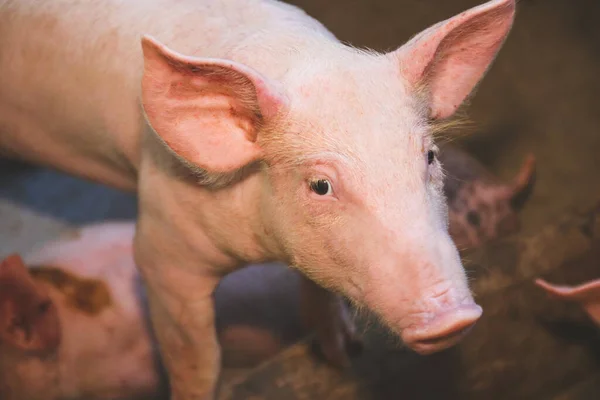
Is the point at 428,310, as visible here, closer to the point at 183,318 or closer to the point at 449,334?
the point at 449,334

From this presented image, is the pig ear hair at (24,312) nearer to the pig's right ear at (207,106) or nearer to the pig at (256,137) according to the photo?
the pig at (256,137)

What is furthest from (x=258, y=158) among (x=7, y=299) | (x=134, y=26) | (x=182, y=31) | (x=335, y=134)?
(x=7, y=299)

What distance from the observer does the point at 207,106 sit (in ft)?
5.77

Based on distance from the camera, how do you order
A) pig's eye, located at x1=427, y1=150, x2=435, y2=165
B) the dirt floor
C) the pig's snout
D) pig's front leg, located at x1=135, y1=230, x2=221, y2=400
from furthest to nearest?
the dirt floor, pig's front leg, located at x1=135, y1=230, x2=221, y2=400, pig's eye, located at x1=427, y1=150, x2=435, y2=165, the pig's snout

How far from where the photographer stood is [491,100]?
14.0ft

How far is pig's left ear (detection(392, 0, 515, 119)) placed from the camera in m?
1.75

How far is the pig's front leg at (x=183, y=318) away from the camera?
2.19 m

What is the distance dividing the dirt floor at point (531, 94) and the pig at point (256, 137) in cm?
163

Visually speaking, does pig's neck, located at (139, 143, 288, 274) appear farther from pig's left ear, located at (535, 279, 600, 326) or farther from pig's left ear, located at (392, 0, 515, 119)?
pig's left ear, located at (535, 279, 600, 326)

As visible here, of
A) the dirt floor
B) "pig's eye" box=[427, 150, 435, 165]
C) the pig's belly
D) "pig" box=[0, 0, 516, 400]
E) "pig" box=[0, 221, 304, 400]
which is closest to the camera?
"pig" box=[0, 0, 516, 400]

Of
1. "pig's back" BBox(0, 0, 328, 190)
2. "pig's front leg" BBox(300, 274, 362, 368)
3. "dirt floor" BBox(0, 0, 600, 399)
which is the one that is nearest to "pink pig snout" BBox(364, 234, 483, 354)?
"pig's back" BBox(0, 0, 328, 190)

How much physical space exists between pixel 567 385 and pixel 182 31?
185cm

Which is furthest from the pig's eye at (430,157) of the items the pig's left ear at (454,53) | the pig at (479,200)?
the pig at (479,200)

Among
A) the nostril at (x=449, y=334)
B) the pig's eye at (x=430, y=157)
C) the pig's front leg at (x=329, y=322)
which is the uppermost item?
the pig's eye at (x=430, y=157)
